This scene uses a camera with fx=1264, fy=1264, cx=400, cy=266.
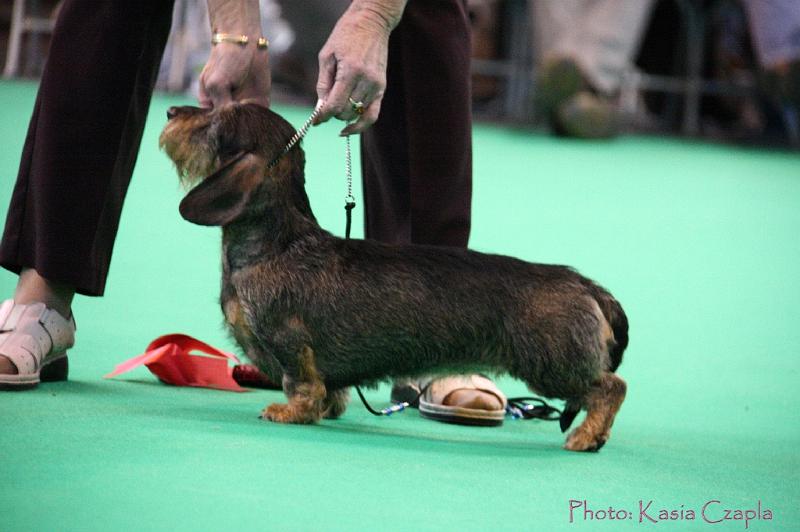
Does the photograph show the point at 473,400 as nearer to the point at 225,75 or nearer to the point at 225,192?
the point at 225,192

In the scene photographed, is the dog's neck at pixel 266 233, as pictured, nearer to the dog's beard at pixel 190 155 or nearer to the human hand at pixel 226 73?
the dog's beard at pixel 190 155

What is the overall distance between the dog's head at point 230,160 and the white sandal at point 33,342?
485 millimetres

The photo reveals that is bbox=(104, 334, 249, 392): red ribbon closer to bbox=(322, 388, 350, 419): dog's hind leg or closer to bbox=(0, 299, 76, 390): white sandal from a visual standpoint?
bbox=(0, 299, 76, 390): white sandal

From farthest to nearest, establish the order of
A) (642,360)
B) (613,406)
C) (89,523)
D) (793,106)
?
(793,106) → (642,360) → (613,406) → (89,523)

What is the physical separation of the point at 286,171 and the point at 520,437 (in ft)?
2.47

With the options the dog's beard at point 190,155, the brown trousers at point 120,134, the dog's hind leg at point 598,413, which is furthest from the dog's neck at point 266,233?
the dog's hind leg at point 598,413

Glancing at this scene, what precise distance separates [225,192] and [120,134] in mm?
471

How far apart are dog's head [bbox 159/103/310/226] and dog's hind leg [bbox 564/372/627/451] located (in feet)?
2.41

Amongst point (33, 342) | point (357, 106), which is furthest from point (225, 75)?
point (33, 342)

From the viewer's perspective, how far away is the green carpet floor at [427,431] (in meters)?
1.90

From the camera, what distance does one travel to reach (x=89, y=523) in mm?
1714

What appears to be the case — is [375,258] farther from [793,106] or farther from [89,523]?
[793,106]

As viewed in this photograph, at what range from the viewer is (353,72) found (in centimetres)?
250

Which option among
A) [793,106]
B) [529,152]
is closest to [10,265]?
[529,152]
